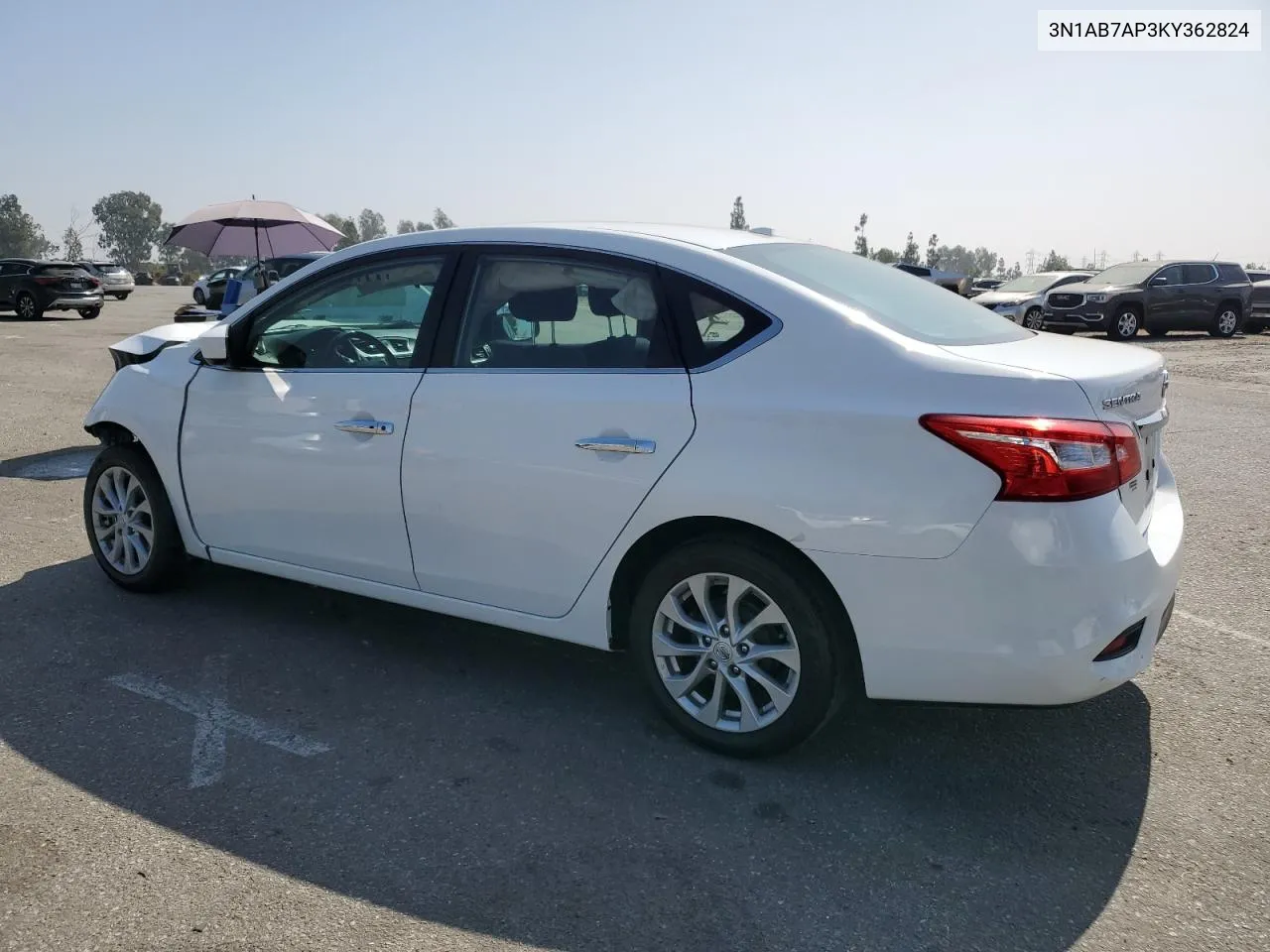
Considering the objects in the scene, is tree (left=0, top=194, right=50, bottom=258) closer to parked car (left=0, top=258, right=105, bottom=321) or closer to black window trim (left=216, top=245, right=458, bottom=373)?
parked car (left=0, top=258, right=105, bottom=321)

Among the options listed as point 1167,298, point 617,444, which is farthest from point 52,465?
point 1167,298

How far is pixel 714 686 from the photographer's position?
3.46 m

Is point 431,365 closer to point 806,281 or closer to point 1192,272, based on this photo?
point 806,281

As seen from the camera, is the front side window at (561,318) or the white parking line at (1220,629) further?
the white parking line at (1220,629)

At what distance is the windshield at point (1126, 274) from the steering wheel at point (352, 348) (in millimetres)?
22284

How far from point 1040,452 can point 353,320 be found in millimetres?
2719

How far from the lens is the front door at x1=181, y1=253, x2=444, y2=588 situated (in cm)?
397

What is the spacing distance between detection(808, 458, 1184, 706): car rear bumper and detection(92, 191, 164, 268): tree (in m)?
184

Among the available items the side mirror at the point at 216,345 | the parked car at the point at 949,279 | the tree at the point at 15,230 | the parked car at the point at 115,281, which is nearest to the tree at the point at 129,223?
the tree at the point at 15,230

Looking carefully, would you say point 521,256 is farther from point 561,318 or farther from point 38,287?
point 38,287

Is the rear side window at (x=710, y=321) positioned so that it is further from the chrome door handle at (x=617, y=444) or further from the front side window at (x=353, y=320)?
the front side window at (x=353, y=320)

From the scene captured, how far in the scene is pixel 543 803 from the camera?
3.20 metres

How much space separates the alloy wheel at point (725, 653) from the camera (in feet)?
10.9

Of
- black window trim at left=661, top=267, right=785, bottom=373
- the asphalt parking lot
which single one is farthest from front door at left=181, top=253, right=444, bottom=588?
black window trim at left=661, top=267, right=785, bottom=373
